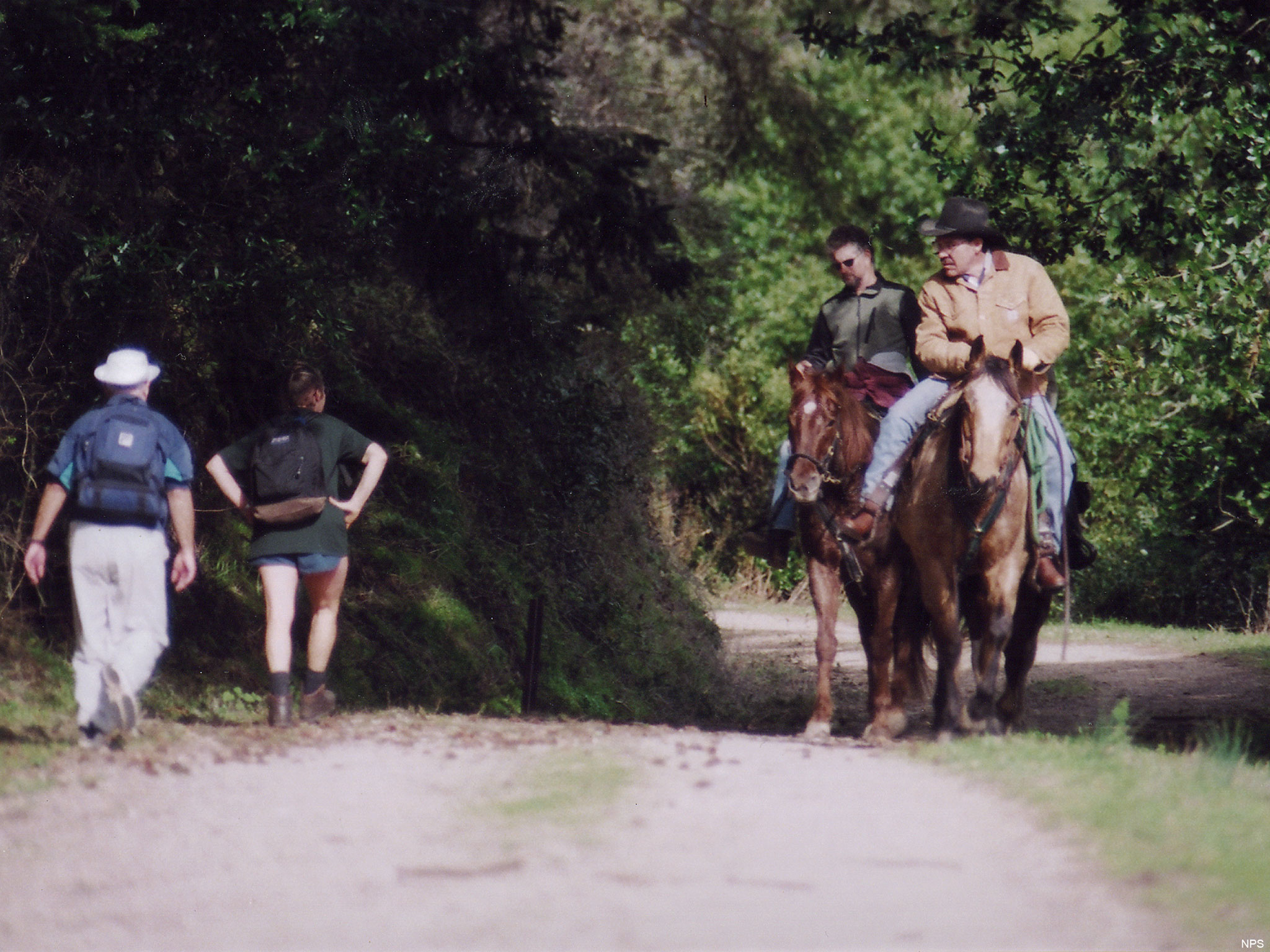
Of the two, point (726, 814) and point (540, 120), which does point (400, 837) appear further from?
point (540, 120)

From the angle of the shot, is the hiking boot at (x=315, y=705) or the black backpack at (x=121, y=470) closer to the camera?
the black backpack at (x=121, y=470)

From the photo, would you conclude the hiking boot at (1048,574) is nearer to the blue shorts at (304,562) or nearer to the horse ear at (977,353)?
the horse ear at (977,353)

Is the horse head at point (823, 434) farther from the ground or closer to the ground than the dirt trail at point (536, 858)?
farther from the ground

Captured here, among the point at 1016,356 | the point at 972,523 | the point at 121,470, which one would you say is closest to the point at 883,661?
the point at 972,523

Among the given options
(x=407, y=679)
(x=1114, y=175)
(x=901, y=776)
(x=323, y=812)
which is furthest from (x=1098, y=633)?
(x=323, y=812)

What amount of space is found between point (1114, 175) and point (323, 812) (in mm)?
9792

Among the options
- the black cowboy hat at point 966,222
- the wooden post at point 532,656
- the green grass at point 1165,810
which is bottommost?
the wooden post at point 532,656

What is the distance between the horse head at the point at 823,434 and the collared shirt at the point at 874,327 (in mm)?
416

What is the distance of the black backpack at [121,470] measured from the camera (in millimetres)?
8156

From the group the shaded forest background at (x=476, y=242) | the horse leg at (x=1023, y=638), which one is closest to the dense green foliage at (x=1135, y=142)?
the shaded forest background at (x=476, y=242)

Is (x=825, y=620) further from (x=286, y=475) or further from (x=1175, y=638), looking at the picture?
(x=1175, y=638)

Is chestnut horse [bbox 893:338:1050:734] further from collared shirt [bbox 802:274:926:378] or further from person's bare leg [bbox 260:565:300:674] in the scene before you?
person's bare leg [bbox 260:565:300:674]

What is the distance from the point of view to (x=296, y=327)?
38.4 feet

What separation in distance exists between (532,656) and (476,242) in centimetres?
357
